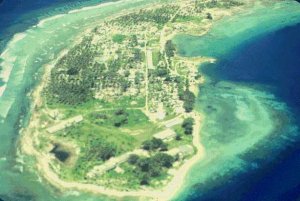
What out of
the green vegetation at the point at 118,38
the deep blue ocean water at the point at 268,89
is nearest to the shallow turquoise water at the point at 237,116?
the deep blue ocean water at the point at 268,89

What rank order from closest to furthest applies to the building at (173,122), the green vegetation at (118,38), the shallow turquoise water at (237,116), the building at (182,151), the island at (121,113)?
the shallow turquoise water at (237,116)
the island at (121,113)
the building at (182,151)
the building at (173,122)
the green vegetation at (118,38)

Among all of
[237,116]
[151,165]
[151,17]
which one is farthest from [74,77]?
[151,17]

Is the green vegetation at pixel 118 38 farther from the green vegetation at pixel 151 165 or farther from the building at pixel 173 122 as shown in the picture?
the green vegetation at pixel 151 165

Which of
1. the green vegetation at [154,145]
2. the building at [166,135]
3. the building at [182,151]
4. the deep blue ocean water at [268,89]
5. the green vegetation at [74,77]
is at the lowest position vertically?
the deep blue ocean water at [268,89]

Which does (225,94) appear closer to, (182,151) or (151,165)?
(182,151)

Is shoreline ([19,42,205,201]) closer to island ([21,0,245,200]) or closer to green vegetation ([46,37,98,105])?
island ([21,0,245,200])

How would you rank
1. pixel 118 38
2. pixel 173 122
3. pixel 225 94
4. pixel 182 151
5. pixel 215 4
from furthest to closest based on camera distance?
1. pixel 215 4
2. pixel 118 38
3. pixel 225 94
4. pixel 173 122
5. pixel 182 151
